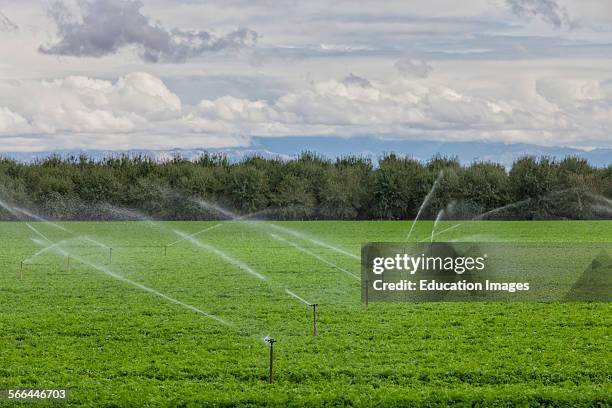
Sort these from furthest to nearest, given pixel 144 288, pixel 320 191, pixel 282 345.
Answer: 1. pixel 320 191
2. pixel 144 288
3. pixel 282 345

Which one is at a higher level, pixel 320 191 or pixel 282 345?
pixel 320 191

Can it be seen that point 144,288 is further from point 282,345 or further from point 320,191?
point 320,191

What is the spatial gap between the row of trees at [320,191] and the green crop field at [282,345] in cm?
7179

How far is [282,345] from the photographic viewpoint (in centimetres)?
1853

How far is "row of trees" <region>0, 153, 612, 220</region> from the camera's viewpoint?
103 m

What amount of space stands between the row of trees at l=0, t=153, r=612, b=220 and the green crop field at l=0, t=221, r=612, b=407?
71.8m

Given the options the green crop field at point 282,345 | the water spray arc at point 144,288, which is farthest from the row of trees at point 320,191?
the green crop field at point 282,345

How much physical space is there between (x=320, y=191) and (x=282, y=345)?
88501 millimetres

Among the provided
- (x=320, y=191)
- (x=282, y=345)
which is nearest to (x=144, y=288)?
(x=282, y=345)

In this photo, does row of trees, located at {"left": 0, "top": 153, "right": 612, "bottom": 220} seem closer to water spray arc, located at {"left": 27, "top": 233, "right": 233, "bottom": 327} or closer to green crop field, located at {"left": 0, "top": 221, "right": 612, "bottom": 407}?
water spray arc, located at {"left": 27, "top": 233, "right": 233, "bottom": 327}

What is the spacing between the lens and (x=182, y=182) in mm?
106625

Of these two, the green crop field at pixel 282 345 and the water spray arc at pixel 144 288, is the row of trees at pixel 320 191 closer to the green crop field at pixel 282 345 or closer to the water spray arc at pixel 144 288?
the water spray arc at pixel 144 288

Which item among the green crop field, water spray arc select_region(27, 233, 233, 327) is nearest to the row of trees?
water spray arc select_region(27, 233, 233, 327)

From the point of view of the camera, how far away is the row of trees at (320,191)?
4043 inches
